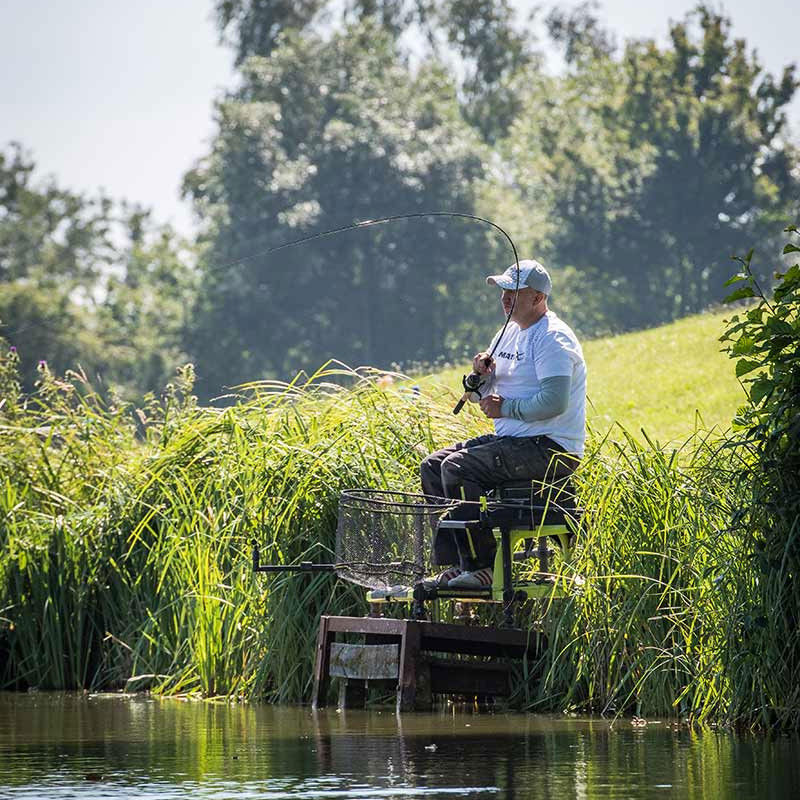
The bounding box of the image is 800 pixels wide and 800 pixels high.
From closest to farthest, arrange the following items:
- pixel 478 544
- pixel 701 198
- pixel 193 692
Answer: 1. pixel 478 544
2. pixel 193 692
3. pixel 701 198

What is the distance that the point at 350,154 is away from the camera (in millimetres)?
56812

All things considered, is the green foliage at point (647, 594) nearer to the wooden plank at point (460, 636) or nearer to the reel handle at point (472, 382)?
the wooden plank at point (460, 636)

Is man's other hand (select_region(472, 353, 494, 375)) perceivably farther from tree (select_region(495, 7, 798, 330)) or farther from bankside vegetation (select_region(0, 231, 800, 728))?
tree (select_region(495, 7, 798, 330))

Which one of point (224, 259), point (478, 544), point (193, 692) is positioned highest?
point (224, 259)

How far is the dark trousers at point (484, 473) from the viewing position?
779cm

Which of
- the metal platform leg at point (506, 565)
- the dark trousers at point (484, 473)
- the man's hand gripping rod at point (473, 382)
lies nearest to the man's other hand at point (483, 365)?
the man's hand gripping rod at point (473, 382)

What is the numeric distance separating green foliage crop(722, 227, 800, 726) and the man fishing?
3.62ft

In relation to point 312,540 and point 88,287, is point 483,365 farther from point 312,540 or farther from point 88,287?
point 88,287

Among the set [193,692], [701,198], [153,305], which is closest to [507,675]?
[193,692]

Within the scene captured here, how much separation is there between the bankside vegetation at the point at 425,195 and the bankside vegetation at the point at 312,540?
39813mm

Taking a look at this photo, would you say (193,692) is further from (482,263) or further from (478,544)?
(482,263)

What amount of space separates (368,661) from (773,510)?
85.8 inches

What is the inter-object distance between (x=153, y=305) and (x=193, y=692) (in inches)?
2113

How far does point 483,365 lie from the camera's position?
7.96 metres
